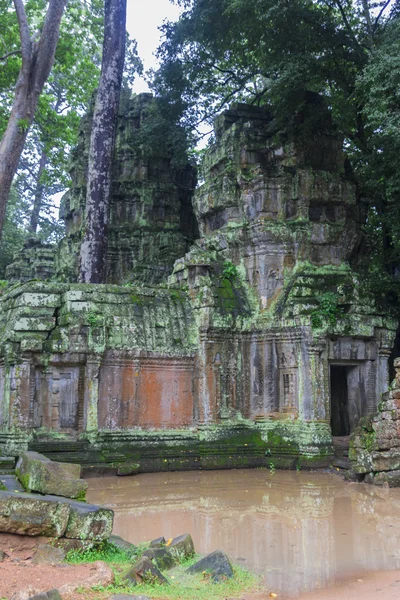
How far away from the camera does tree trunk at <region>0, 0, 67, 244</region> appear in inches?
572

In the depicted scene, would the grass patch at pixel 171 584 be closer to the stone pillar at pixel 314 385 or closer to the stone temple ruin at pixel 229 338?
the stone temple ruin at pixel 229 338

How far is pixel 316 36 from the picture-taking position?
1545 centimetres

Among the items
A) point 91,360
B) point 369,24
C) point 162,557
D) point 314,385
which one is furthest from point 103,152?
point 162,557

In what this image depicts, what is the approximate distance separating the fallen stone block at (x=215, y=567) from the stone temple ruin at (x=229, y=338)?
671 centimetres

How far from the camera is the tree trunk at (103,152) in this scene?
16953 mm

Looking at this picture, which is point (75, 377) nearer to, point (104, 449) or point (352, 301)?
point (104, 449)

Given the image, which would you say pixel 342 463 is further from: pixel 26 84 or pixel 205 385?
pixel 26 84

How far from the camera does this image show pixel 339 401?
16.0 m

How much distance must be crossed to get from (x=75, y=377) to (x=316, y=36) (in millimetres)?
9640

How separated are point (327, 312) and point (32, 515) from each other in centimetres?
901

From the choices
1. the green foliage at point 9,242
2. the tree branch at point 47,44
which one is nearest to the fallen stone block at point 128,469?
the tree branch at point 47,44

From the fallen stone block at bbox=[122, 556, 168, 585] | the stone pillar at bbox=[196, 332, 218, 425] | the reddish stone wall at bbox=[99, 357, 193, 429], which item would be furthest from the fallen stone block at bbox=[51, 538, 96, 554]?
the stone pillar at bbox=[196, 332, 218, 425]

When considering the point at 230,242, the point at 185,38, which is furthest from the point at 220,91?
the point at 230,242

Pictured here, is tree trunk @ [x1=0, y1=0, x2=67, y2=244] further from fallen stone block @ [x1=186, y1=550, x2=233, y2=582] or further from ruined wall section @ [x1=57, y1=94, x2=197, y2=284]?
fallen stone block @ [x1=186, y1=550, x2=233, y2=582]
